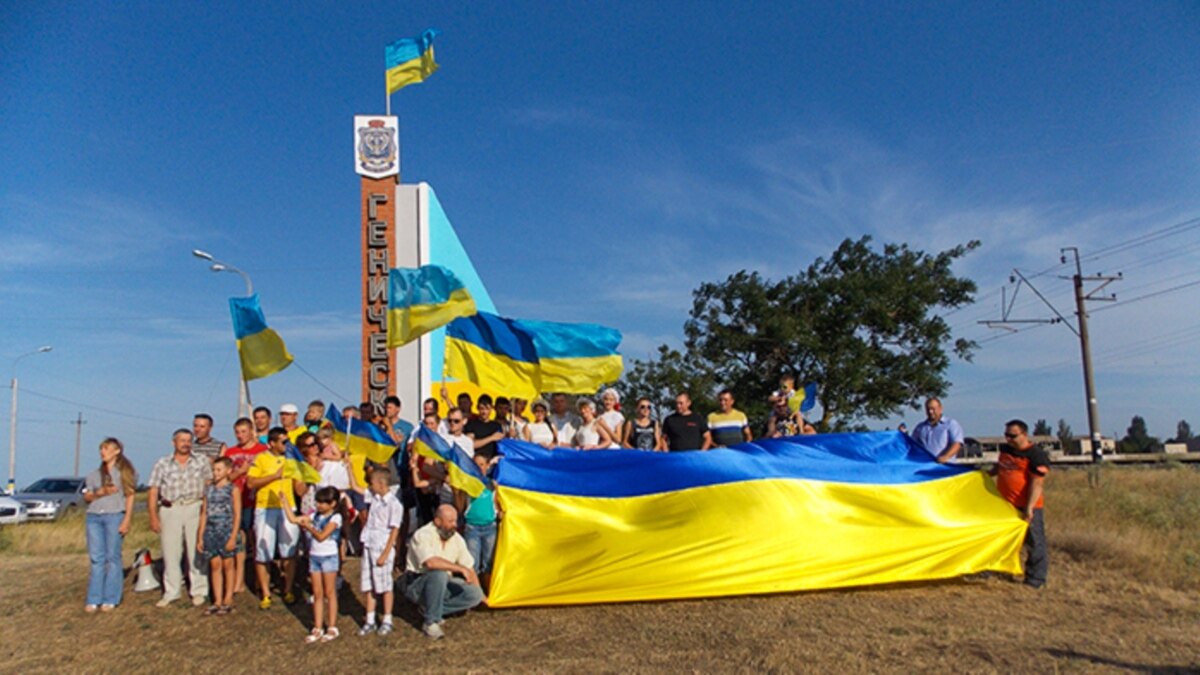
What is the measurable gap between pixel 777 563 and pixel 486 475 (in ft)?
9.24

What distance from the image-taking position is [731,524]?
798 cm

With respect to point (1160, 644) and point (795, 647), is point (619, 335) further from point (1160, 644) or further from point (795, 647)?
point (1160, 644)

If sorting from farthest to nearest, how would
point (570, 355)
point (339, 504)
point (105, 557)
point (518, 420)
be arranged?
point (570, 355), point (518, 420), point (105, 557), point (339, 504)

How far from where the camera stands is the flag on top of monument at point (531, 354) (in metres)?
11.0

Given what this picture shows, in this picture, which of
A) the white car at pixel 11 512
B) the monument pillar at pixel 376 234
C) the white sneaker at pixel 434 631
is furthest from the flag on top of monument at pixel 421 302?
the white car at pixel 11 512

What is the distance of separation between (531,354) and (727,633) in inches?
202

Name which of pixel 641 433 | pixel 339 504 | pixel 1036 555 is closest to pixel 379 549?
pixel 339 504

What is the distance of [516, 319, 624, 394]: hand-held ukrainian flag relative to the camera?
10.9 m

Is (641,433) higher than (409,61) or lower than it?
lower

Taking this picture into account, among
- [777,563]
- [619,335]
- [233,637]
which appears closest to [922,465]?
[777,563]

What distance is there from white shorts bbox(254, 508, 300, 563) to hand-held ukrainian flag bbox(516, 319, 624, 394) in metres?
3.75

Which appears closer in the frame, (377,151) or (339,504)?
(339,504)

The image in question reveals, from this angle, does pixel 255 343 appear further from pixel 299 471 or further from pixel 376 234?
pixel 376 234

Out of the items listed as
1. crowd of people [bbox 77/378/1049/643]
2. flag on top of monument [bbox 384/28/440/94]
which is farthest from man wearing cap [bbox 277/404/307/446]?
flag on top of monument [bbox 384/28/440/94]
